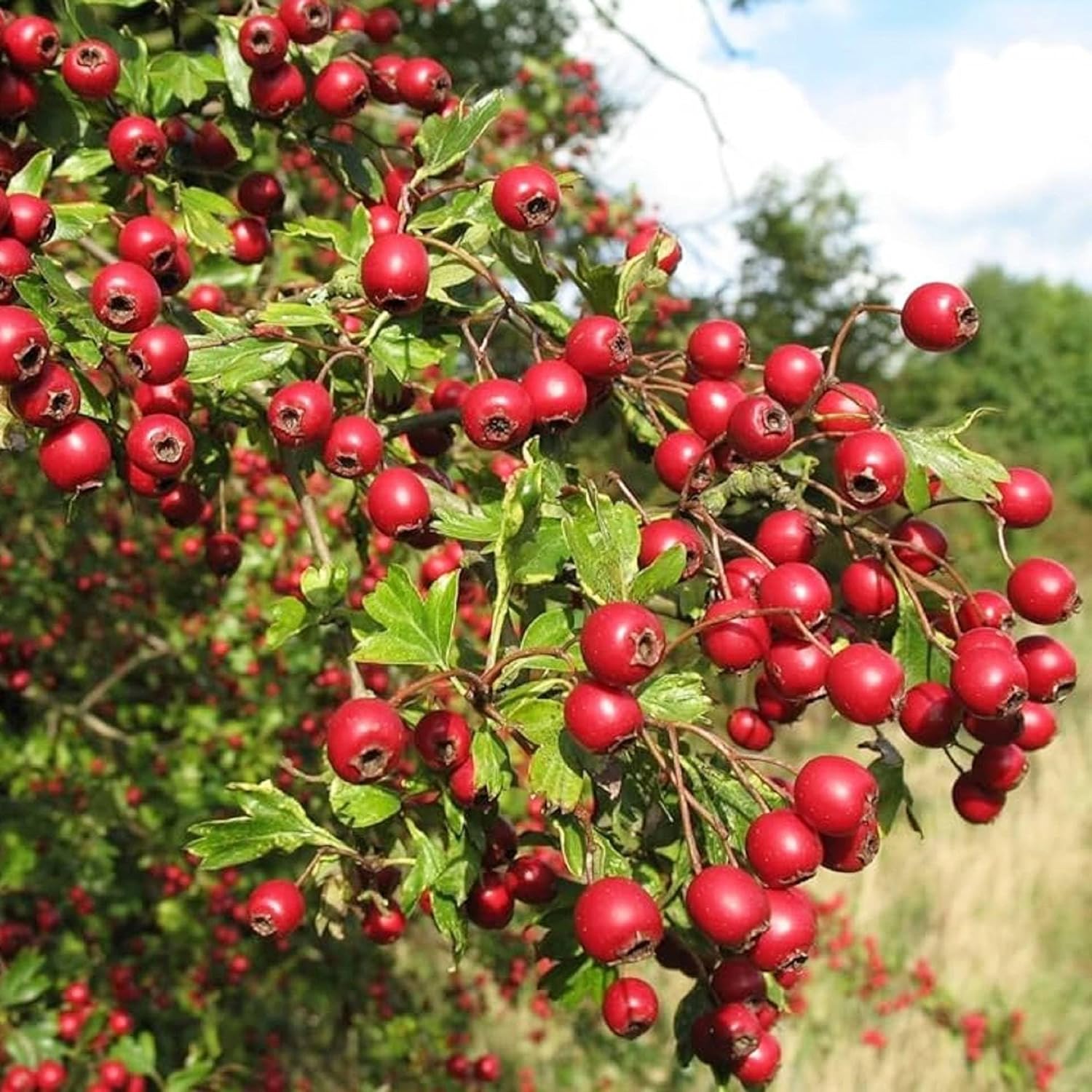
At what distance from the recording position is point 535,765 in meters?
1.08

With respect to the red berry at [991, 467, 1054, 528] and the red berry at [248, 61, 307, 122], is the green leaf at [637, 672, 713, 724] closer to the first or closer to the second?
the red berry at [991, 467, 1054, 528]

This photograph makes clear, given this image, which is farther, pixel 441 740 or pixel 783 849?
pixel 441 740

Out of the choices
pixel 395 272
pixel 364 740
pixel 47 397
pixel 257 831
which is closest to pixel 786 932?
pixel 364 740

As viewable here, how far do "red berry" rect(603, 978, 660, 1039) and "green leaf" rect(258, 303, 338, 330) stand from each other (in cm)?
79

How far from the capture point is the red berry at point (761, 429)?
1218mm

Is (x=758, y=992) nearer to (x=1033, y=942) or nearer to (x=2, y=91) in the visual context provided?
(x=2, y=91)

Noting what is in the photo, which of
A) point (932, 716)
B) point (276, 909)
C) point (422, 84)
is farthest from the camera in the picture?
point (422, 84)

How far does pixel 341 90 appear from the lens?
5.26 ft

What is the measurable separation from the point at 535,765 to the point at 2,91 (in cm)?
116

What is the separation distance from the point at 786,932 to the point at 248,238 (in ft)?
4.01

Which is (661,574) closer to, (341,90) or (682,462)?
(682,462)

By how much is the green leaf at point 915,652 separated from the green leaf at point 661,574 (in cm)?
31

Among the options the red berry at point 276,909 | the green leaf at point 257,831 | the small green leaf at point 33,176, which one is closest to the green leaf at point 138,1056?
the red berry at point 276,909

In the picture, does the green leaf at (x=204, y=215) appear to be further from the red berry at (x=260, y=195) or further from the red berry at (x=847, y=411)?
the red berry at (x=847, y=411)
